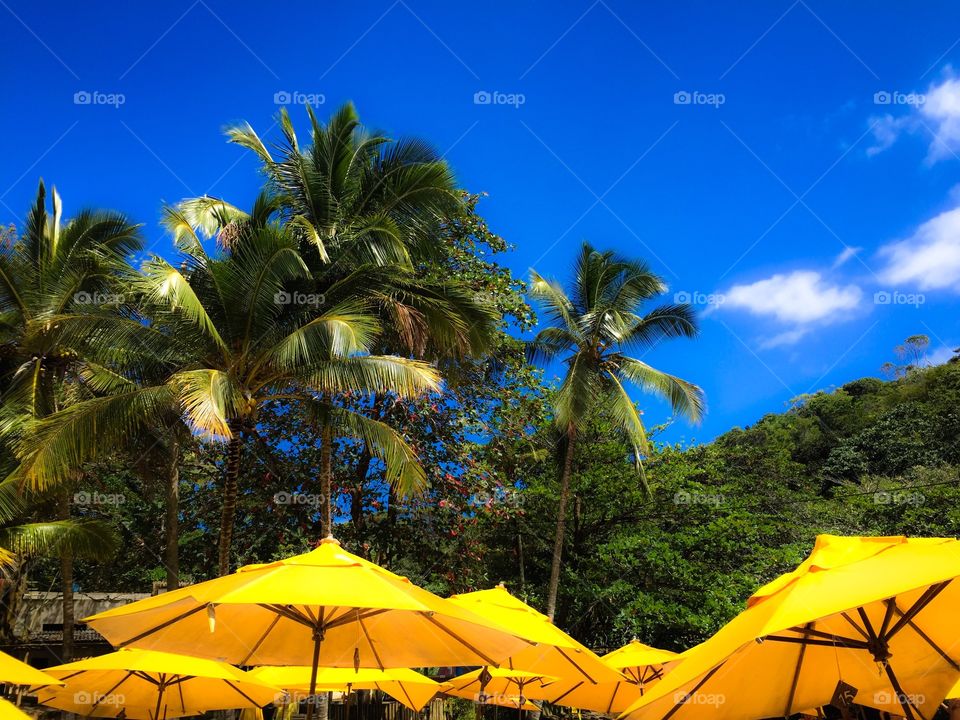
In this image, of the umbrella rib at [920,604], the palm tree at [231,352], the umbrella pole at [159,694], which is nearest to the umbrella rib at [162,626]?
the umbrella pole at [159,694]

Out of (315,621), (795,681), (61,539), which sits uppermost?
(61,539)

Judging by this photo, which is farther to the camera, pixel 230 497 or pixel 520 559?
pixel 520 559

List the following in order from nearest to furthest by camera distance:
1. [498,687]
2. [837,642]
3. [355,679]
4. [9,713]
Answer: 1. [837,642]
2. [9,713]
3. [355,679]
4. [498,687]

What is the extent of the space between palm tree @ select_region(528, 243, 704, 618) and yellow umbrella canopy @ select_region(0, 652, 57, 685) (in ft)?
42.2

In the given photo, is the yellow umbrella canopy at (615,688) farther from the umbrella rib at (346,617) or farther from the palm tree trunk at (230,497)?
the umbrella rib at (346,617)

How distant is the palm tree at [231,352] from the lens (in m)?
10.6

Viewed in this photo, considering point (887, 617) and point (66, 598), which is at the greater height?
point (887, 617)

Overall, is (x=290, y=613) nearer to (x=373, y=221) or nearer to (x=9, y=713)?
(x=9, y=713)

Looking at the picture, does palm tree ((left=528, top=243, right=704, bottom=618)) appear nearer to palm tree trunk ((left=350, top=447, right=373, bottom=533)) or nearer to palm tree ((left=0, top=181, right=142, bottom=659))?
palm tree trunk ((left=350, top=447, right=373, bottom=533))

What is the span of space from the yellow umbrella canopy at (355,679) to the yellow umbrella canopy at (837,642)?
5162 millimetres

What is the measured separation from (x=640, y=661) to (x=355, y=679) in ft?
14.4

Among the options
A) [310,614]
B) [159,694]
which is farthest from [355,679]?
[310,614]

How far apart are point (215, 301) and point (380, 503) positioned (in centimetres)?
648

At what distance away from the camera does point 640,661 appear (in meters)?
11.1
